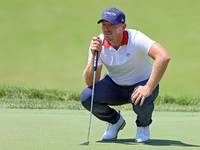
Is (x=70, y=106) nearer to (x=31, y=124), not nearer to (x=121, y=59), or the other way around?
(x=31, y=124)

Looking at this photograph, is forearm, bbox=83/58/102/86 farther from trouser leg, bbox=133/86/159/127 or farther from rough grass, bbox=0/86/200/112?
rough grass, bbox=0/86/200/112

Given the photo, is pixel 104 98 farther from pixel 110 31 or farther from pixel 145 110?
pixel 110 31

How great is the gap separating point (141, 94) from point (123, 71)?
33 centimetres

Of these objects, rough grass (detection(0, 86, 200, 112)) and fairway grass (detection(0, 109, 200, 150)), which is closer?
fairway grass (detection(0, 109, 200, 150))

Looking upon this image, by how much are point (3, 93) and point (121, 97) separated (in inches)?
187

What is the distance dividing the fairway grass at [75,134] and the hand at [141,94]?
362 mm

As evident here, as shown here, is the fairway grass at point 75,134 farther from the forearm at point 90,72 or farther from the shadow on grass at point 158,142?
the forearm at point 90,72

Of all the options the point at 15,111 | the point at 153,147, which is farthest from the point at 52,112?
the point at 153,147

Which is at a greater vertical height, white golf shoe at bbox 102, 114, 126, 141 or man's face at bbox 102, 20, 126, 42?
man's face at bbox 102, 20, 126, 42

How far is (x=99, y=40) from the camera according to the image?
353 cm

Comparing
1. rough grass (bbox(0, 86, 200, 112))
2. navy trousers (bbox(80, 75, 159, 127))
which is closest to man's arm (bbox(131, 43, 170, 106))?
navy trousers (bbox(80, 75, 159, 127))

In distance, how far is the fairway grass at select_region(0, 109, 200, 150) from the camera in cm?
328

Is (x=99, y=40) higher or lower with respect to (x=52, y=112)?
higher

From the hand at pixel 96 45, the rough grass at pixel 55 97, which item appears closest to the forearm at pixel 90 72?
the hand at pixel 96 45
